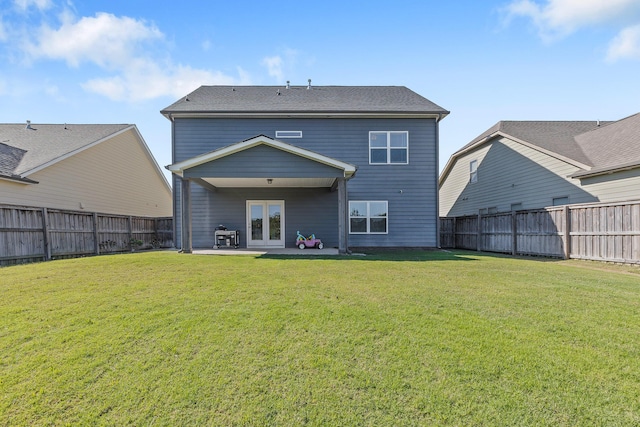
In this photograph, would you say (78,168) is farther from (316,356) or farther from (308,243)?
(316,356)

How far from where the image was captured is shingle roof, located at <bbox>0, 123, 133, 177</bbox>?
1101cm

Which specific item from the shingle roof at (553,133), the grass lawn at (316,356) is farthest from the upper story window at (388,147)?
the grass lawn at (316,356)

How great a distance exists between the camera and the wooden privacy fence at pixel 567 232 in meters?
Answer: 7.42

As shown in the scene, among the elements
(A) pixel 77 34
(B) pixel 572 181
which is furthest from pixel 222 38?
(B) pixel 572 181

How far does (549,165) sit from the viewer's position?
1248 cm

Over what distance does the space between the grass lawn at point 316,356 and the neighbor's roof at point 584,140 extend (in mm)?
8310

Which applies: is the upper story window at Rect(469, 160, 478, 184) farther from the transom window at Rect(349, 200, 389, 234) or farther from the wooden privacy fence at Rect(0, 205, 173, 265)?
the wooden privacy fence at Rect(0, 205, 173, 265)

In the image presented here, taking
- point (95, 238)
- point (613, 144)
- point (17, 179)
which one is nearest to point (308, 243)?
point (95, 238)

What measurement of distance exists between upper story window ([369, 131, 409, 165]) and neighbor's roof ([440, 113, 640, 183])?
18.7 ft

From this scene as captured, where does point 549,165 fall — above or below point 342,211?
above

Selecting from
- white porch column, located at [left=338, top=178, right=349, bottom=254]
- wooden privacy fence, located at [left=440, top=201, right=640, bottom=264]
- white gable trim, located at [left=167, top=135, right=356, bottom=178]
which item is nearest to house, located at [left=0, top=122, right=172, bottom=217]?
white gable trim, located at [left=167, top=135, right=356, bottom=178]

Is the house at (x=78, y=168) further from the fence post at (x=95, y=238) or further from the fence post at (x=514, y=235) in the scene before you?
the fence post at (x=514, y=235)

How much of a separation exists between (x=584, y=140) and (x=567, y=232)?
725cm

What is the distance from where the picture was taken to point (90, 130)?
14648mm
